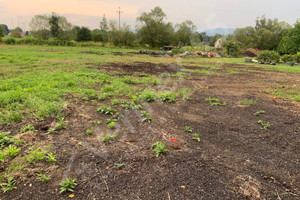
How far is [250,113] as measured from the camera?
4211mm

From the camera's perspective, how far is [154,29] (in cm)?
3281

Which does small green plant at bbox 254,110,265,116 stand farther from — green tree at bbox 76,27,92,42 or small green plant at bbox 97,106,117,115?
green tree at bbox 76,27,92,42

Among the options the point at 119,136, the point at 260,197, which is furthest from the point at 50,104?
the point at 260,197

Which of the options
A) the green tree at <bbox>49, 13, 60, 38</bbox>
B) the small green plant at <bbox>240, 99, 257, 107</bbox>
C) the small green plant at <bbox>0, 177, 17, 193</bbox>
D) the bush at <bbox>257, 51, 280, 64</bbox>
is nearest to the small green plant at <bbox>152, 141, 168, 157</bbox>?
the small green plant at <bbox>0, 177, 17, 193</bbox>

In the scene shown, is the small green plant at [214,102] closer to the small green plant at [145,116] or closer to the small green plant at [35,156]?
the small green plant at [145,116]

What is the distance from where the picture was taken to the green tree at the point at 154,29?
109 ft

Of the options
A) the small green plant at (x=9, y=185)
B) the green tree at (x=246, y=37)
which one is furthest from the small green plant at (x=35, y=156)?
the green tree at (x=246, y=37)

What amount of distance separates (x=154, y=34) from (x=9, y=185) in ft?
111

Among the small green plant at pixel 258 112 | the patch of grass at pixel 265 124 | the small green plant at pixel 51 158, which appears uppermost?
the small green plant at pixel 258 112

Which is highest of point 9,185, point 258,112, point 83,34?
point 83,34

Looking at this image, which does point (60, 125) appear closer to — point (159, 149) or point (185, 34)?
point (159, 149)

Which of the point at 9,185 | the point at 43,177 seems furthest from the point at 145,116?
the point at 9,185

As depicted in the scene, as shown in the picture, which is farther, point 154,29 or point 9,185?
point 154,29

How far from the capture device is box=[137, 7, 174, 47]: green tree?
109 ft
